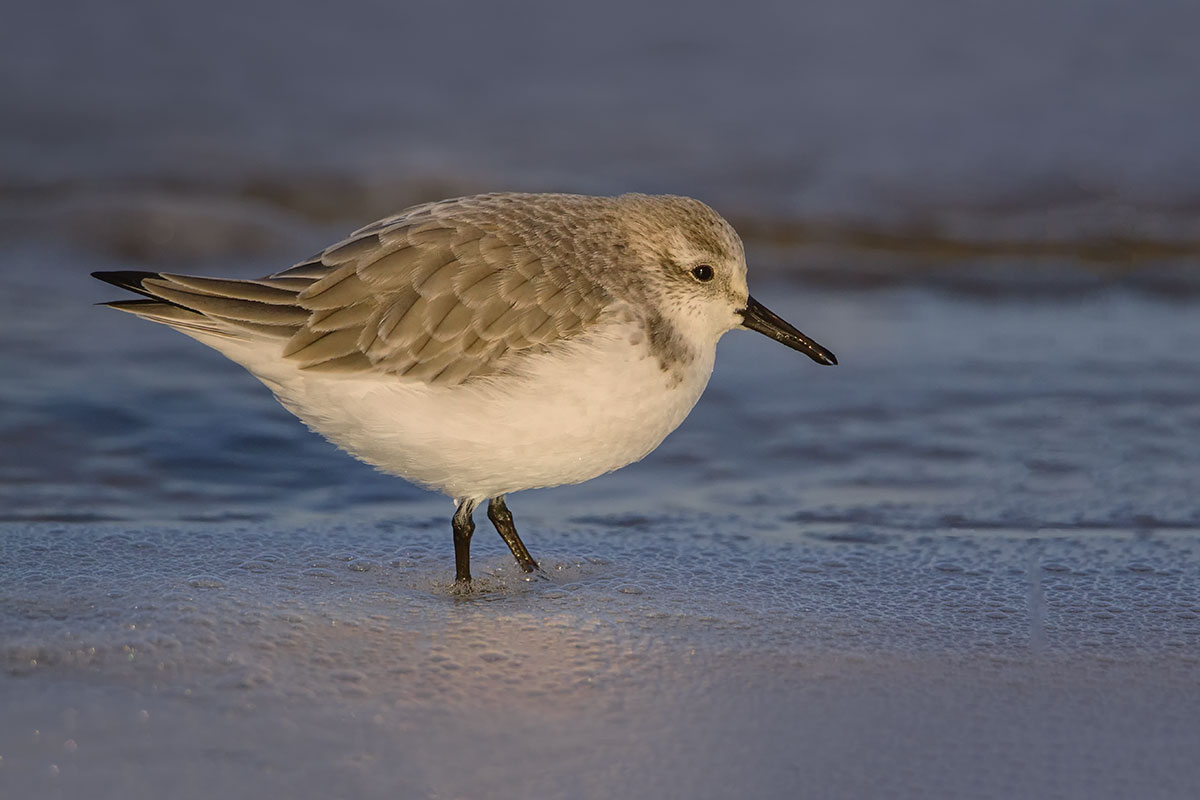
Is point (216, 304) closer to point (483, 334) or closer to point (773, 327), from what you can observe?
point (483, 334)

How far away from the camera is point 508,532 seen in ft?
15.4

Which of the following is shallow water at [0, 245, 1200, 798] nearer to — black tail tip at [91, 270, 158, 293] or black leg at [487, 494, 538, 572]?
black leg at [487, 494, 538, 572]

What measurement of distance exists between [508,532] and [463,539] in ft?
0.69

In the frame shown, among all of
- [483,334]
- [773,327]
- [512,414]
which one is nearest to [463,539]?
[512,414]

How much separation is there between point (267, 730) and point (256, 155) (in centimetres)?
727

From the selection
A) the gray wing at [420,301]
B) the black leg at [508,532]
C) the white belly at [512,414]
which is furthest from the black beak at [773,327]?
the black leg at [508,532]

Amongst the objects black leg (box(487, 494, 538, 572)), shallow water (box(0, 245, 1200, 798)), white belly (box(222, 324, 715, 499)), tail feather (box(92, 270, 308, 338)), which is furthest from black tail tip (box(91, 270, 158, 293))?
black leg (box(487, 494, 538, 572))

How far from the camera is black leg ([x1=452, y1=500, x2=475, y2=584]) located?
4.52 meters

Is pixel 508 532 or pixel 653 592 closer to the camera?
pixel 653 592

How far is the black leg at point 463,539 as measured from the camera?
452 cm

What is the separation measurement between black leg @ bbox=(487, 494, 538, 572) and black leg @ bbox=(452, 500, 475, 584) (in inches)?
6.2

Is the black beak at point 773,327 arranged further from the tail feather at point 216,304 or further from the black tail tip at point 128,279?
the black tail tip at point 128,279

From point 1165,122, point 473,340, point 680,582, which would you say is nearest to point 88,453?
point 473,340

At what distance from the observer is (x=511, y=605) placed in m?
4.28
